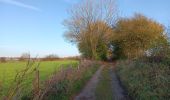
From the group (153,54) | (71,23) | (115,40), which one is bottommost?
(153,54)

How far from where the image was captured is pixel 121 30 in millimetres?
59781

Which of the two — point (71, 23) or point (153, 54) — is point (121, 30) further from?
point (153, 54)

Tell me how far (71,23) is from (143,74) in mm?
47437

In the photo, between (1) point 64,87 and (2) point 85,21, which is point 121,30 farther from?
(1) point 64,87

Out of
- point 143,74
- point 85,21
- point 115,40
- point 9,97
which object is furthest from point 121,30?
point 9,97

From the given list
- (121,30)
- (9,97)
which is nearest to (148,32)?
(121,30)

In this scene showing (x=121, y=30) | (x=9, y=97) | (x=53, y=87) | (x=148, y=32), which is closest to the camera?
(x=9, y=97)

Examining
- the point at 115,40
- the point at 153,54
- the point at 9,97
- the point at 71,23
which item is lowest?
the point at 9,97

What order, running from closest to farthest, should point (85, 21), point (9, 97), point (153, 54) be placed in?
point (9, 97), point (153, 54), point (85, 21)

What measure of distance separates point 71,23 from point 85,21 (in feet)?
10.1

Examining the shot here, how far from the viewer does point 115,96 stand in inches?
638

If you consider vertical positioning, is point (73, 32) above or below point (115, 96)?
above

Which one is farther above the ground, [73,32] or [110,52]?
[73,32]

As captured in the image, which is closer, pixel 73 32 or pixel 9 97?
pixel 9 97
